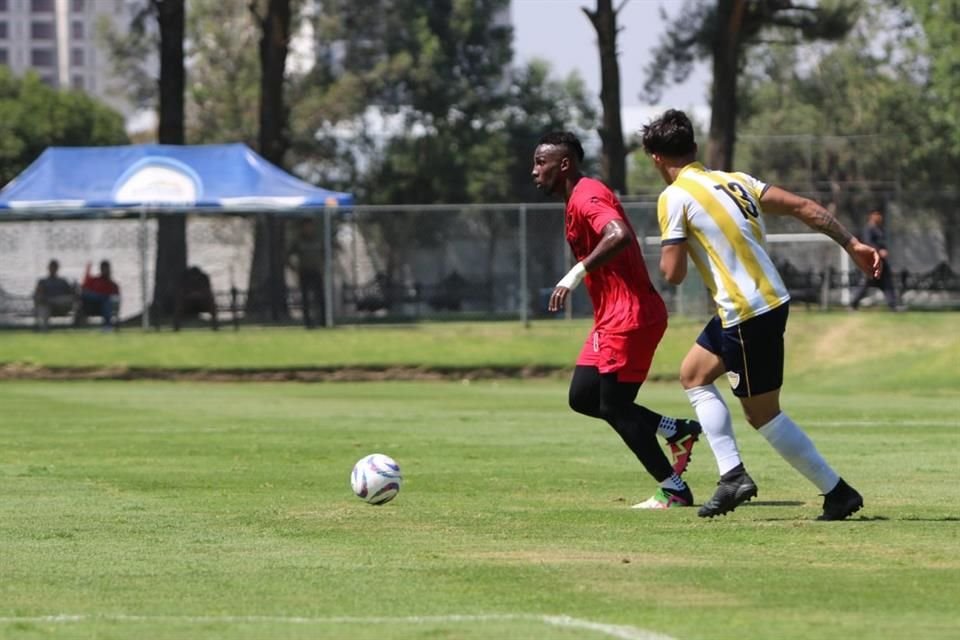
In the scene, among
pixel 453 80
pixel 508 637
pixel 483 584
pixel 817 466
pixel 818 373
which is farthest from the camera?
pixel 453 80

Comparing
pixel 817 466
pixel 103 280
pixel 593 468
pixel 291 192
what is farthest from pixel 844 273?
pixel 817 466

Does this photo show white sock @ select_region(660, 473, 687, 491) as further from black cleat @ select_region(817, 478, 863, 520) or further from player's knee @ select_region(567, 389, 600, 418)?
black cleat @ select_region(817, 478, 863, 520)

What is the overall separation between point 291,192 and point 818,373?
35.0 feet

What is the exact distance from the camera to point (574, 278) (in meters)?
9.69

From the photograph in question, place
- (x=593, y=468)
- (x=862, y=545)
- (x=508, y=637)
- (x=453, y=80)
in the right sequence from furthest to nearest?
(x=453, y=80)
(x=593, y=468)
(x=862, y=545)
(x=508, y=637)

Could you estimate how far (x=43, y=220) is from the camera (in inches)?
Result: 1362

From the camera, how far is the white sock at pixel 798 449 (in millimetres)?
9547

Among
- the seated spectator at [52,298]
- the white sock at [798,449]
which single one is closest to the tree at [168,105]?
the seated spectator at [52,298]

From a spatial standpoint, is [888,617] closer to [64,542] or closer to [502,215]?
[64,542]

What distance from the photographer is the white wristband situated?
31.5ft

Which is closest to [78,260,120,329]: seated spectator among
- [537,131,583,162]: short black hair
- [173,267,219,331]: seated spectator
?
[173,267,219,331]: seated spectator

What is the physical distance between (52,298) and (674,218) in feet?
80.6

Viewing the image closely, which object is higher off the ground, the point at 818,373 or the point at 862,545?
the point at 862,545

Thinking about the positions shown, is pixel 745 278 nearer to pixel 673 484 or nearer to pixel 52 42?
pixel 673 484
